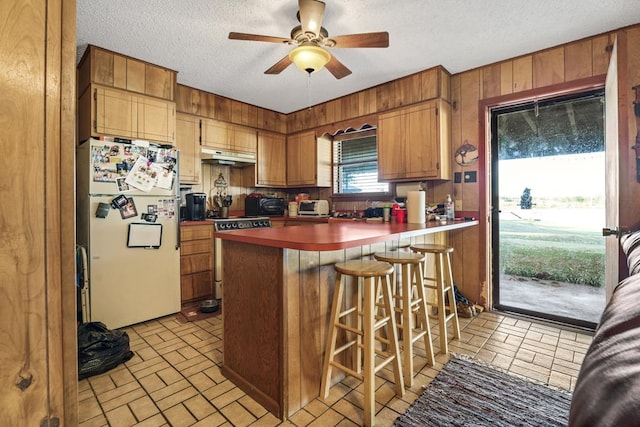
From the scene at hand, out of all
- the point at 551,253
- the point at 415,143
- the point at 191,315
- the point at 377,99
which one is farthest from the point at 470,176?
the point at 191,315

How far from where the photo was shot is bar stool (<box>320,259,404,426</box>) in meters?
1.48

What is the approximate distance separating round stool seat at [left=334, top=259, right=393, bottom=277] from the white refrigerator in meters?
2.08

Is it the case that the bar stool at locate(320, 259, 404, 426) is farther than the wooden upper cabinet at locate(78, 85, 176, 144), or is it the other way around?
the wooden upper cabinet at locate(78, 85, 176, 144)

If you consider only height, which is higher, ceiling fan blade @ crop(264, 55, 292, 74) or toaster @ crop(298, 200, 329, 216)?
ceiling fan blade @ crop(264, 55, 292, 74)

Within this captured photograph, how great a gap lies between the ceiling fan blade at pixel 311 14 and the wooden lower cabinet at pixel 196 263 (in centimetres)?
228

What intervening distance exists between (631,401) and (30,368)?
1.06 m

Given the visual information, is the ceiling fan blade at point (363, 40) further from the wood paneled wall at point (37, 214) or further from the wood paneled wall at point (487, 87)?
the wood paneled wall at point (37, 214)

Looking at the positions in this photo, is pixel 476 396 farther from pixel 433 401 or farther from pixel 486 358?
pixel 486 358

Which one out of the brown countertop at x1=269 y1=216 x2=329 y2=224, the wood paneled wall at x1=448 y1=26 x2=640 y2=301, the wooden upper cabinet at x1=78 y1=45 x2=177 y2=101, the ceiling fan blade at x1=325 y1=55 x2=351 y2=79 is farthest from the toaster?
the wooden upper cabinet at x1=78 y1=45 x2=177 y2=101

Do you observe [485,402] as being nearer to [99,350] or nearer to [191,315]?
[99,350]

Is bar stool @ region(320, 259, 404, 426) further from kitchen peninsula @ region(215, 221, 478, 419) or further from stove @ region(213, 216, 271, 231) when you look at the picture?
stove @ region(213, 216, 271, 231)

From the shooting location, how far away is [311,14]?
79.4 inches

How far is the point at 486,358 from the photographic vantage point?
2111 millimetres

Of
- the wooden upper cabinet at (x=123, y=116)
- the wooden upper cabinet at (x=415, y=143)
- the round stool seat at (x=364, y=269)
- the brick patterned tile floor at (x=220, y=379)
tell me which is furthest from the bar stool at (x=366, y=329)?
the wooden upper cabinet at (x=123, y=116)
